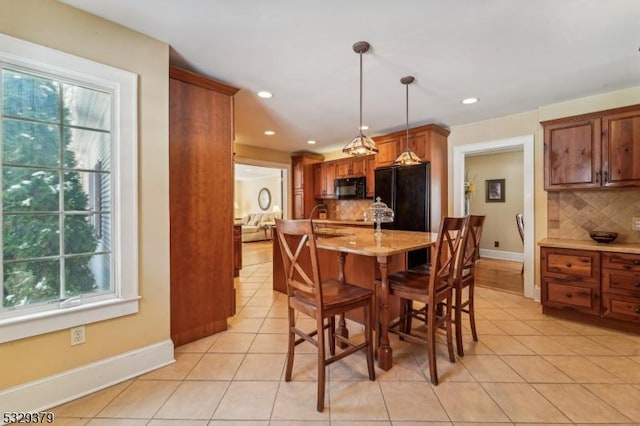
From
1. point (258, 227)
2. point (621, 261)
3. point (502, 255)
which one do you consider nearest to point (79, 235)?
point (621, 261)

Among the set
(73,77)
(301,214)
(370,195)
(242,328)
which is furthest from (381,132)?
(73,77)

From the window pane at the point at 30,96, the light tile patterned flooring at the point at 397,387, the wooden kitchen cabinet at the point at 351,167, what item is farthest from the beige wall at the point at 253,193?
the window pane at the point at 30,96

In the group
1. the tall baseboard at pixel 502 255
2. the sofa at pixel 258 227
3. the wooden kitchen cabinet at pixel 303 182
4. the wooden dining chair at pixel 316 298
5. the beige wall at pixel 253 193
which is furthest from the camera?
the beige wall at pixel 253 193

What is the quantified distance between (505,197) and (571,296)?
349 cm

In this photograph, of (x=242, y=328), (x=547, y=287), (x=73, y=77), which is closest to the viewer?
(x=73, y=77)

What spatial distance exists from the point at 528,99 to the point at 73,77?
13.6ft

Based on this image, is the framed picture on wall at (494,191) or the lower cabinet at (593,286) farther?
the framed picture on wall at (494,191)

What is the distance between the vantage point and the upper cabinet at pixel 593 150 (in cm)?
264

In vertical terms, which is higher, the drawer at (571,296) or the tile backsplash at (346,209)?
the tile backsplash at (346,209)

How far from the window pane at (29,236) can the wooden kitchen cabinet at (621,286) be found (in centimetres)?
446

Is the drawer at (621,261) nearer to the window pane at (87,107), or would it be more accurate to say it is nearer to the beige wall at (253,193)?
the window pane at (87,107)

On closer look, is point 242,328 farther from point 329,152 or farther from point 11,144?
point 329,152

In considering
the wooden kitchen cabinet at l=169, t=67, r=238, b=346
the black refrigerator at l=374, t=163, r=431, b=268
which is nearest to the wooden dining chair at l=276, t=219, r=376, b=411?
the wooden kitchen cabinet at l=169, t=67, r=238, b=346

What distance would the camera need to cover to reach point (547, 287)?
9.53 feet
